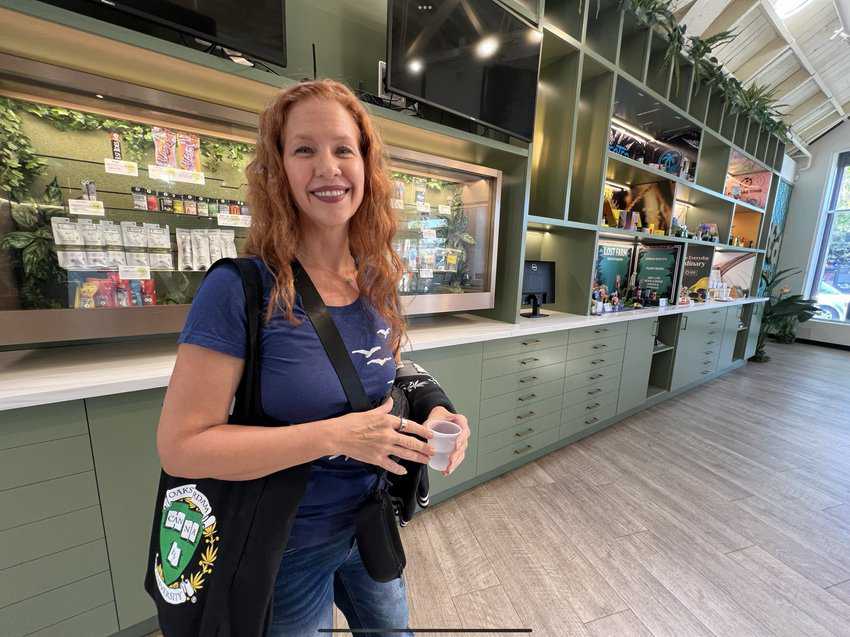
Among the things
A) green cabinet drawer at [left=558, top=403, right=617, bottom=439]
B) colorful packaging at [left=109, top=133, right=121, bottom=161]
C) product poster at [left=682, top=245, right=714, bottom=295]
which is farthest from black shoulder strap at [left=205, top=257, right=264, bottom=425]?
product poster at [left=682, top=245, right=714, bottom=295]

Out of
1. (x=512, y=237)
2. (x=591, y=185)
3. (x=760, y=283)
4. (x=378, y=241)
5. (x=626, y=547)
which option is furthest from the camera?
(x=760, y=283)

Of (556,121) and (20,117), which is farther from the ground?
(556,121)

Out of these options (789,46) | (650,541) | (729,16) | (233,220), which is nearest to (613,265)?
(650,541)

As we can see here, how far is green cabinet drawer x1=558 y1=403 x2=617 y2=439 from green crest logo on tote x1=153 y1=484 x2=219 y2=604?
248 centimetres

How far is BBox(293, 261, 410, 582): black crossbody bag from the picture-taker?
683 mm

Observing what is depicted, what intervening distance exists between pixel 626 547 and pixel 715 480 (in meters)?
1.16

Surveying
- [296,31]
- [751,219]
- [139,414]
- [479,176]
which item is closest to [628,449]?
[479,176]

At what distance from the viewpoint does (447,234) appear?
2254mm

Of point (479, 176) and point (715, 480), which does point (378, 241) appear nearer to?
point (479, 176)

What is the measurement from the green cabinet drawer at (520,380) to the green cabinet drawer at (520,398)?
3 centimetres

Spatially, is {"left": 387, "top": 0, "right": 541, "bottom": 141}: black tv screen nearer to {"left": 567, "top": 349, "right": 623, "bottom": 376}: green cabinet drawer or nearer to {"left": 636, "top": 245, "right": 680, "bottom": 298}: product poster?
{"left": 567, "top": 349, "right": 623, "bottom": 376}: green cabinet drawer

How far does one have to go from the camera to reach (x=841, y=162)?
6.43 m

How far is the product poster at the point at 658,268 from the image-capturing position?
3.44 meters

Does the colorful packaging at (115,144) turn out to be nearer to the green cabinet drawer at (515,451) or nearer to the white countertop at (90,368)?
the white countertop at (90,368)
